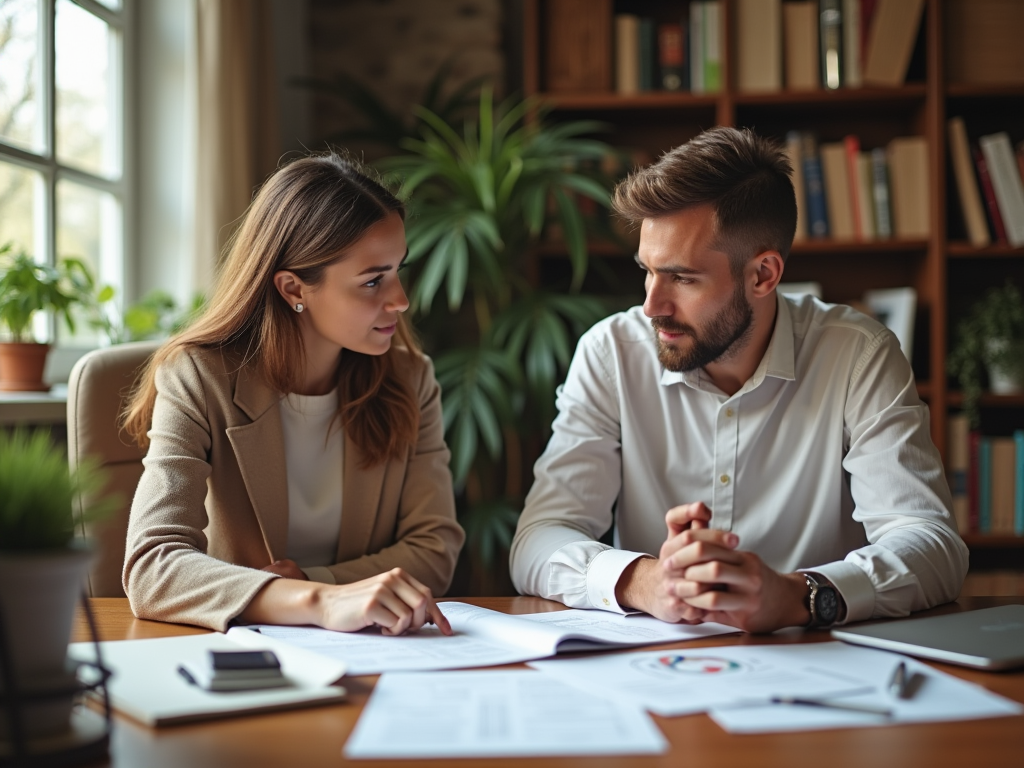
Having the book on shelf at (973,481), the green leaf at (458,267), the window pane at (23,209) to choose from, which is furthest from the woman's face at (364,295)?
the book on shelf at (973,481)

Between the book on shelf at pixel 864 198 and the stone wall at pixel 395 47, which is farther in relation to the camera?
the stone wall at pixel 395 47

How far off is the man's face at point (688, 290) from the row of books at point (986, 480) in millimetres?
1774

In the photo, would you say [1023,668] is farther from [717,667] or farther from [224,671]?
[224,671]

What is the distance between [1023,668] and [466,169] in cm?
210

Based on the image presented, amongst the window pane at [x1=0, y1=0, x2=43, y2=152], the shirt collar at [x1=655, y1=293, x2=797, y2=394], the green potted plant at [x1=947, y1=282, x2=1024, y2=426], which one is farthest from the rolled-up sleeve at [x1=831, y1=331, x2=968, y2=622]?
the window pane at [x1=0, y1=0, x2=43, y2=152]

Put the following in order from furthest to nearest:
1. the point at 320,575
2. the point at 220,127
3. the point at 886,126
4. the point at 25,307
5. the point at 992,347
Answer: the point at 886,126, the point at 992,347, the point at 220,127, the point at 25,307, the point at 320,575

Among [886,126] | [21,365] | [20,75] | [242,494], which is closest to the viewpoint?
[242,494]

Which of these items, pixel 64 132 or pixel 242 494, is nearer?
pixel 242 494

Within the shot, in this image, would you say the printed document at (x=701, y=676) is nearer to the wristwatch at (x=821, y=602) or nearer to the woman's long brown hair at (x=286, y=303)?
the wristwatch at (x=821, y=602)

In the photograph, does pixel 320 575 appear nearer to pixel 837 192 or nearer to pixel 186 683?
pixel 186 683

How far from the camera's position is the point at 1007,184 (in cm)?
304

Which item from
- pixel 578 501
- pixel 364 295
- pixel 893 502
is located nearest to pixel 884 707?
pixel 893 502

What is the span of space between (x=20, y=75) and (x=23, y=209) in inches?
12.2

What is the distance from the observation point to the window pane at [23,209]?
224 centimetres
